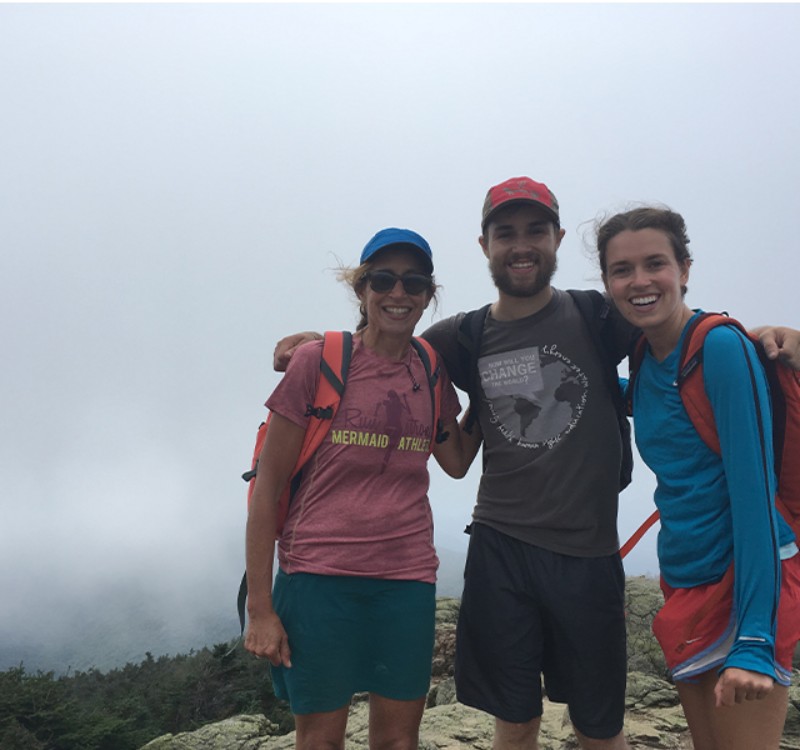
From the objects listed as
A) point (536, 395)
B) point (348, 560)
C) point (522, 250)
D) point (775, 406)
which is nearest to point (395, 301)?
point (522, 250)

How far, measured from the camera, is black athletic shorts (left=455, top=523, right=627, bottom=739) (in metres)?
3.96

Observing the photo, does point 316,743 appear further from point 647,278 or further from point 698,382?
point 647,278

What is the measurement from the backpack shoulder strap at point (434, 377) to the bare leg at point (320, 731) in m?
1.78

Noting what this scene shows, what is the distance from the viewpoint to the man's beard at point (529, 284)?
166 inches

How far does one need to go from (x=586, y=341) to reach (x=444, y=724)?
5.57 meters

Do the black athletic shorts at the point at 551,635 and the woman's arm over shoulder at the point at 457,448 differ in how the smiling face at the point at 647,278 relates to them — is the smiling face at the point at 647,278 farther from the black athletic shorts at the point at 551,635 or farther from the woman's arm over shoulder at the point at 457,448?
the black athletic shorts at the point at 551,635

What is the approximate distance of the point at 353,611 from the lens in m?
3.70

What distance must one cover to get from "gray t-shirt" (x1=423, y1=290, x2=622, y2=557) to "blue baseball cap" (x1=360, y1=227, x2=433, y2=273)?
77 centimetres

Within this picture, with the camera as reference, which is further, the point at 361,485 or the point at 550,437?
the point at 550,437

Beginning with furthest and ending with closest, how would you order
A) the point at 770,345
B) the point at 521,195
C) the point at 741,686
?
the point at 521,195 < the point at 770,345 < the point at 741,686

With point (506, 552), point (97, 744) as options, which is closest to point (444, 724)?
point (506, 552)

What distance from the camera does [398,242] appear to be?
4016 mm

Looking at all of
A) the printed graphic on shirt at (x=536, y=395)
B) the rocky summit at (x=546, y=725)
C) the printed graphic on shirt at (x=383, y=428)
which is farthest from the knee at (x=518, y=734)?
the rocky summit at (x=546, y=725)

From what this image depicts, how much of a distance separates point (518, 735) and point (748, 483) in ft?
7.69
